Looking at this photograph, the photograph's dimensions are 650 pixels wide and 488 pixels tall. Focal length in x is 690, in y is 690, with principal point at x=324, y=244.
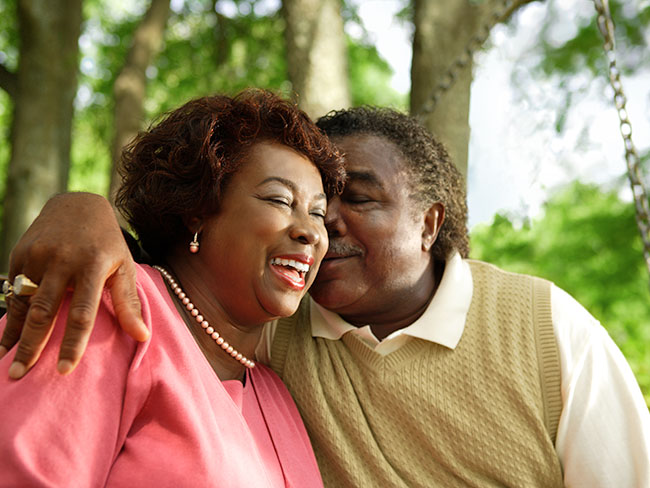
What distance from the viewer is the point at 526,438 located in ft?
8.23

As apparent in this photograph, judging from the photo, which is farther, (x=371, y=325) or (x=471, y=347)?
(x=371, y=325)

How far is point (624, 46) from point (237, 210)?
606 cm

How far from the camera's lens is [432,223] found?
3053mm

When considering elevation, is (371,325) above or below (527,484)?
above

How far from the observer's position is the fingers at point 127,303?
180 cm

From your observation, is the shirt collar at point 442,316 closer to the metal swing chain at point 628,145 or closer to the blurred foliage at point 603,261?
the metal swing chain at point 628,145

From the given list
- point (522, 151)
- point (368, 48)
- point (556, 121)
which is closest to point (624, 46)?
point (556, 121)

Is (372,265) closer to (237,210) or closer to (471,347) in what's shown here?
(471,347)

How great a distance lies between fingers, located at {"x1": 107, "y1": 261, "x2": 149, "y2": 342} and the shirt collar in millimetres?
1106

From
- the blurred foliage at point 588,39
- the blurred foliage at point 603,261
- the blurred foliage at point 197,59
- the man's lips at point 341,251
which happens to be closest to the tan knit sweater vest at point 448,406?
the man's lips at point 341,251

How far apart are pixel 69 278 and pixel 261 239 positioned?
0.68 m

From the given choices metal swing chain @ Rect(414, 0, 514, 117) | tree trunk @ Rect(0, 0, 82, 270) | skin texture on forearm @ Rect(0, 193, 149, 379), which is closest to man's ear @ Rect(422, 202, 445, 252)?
metal swing chain @ Rect(414, 0, 514, 117)

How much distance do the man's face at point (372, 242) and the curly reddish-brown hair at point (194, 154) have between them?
0.37m

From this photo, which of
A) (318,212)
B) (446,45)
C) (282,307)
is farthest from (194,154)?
(446,45)
